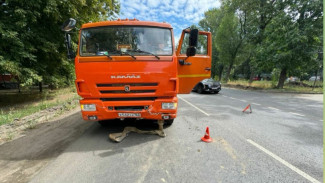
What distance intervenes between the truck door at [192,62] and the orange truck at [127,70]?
57 centimetres

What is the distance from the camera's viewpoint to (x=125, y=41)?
3578 mm

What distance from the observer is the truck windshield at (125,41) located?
3.50m

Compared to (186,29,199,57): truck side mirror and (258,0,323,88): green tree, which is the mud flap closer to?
(186,29,199,57): truck side mirror

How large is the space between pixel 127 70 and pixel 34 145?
2515 millimetres

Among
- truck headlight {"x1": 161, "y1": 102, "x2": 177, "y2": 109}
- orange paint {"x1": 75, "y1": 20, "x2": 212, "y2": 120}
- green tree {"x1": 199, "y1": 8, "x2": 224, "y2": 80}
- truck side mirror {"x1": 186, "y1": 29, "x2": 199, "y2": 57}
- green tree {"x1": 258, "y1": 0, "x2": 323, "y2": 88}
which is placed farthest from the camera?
green tree {"x1": 199, "y1": 8, "x2": 224, "y2": 80}

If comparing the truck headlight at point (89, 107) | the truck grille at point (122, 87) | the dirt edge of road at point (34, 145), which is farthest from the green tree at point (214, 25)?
the truck headlight at point (89, 107)

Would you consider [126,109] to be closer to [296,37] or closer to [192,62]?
[192,62]

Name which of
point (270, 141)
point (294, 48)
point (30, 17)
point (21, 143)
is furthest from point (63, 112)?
point (294, 48)

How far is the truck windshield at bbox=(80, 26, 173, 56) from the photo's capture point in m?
3.50

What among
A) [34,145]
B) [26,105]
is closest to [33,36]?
[26,105]

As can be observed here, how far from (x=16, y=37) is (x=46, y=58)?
227 cm

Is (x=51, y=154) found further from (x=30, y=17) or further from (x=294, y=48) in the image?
(x=294, y=48)

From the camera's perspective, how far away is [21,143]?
11.1 feet

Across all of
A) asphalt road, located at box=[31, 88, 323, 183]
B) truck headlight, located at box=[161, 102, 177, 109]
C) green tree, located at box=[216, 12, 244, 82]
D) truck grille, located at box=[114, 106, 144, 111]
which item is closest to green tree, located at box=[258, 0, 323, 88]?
green tree, located at box=[216, 12, 244, 82]
